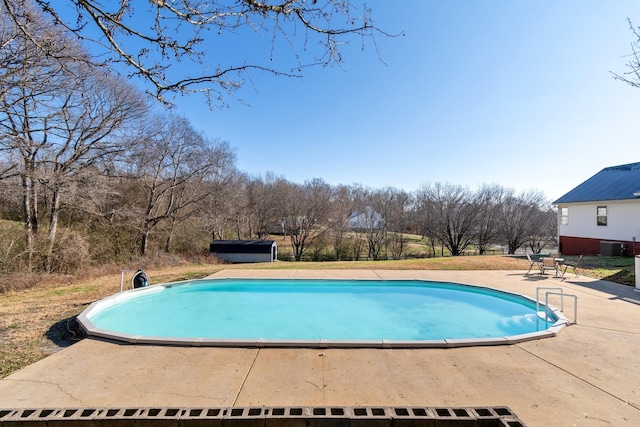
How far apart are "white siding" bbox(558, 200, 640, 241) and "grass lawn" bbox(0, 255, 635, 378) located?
6.11 ft

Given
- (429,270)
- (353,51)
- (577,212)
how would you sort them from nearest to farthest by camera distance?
1. (353,51)
2. (429,270)
3. (577,212)

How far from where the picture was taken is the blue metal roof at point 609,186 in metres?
15.2

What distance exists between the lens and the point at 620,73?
12.6 ft

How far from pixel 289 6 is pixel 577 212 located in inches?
842

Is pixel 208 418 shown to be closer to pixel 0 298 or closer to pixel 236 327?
pixel 236 327

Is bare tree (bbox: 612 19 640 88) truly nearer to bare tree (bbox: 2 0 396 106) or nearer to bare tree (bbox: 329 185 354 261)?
bare tree (bbox: 2 0 396 106)

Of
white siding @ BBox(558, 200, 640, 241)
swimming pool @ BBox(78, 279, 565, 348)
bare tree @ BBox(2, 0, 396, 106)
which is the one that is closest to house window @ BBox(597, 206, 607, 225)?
white siding @ BBox(558, 200, 640, 241)

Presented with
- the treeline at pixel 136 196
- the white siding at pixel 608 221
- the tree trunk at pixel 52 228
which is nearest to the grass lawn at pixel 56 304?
the tree trunk at pixel 52 228

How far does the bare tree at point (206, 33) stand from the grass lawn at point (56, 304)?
13.3 ft

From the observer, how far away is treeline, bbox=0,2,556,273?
959 cm

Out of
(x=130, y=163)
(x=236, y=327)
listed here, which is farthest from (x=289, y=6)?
(x=130, y=163)

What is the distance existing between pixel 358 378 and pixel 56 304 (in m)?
7.69

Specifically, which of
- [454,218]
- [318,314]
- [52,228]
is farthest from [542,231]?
[52,228]

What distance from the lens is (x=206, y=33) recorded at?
2668mm
